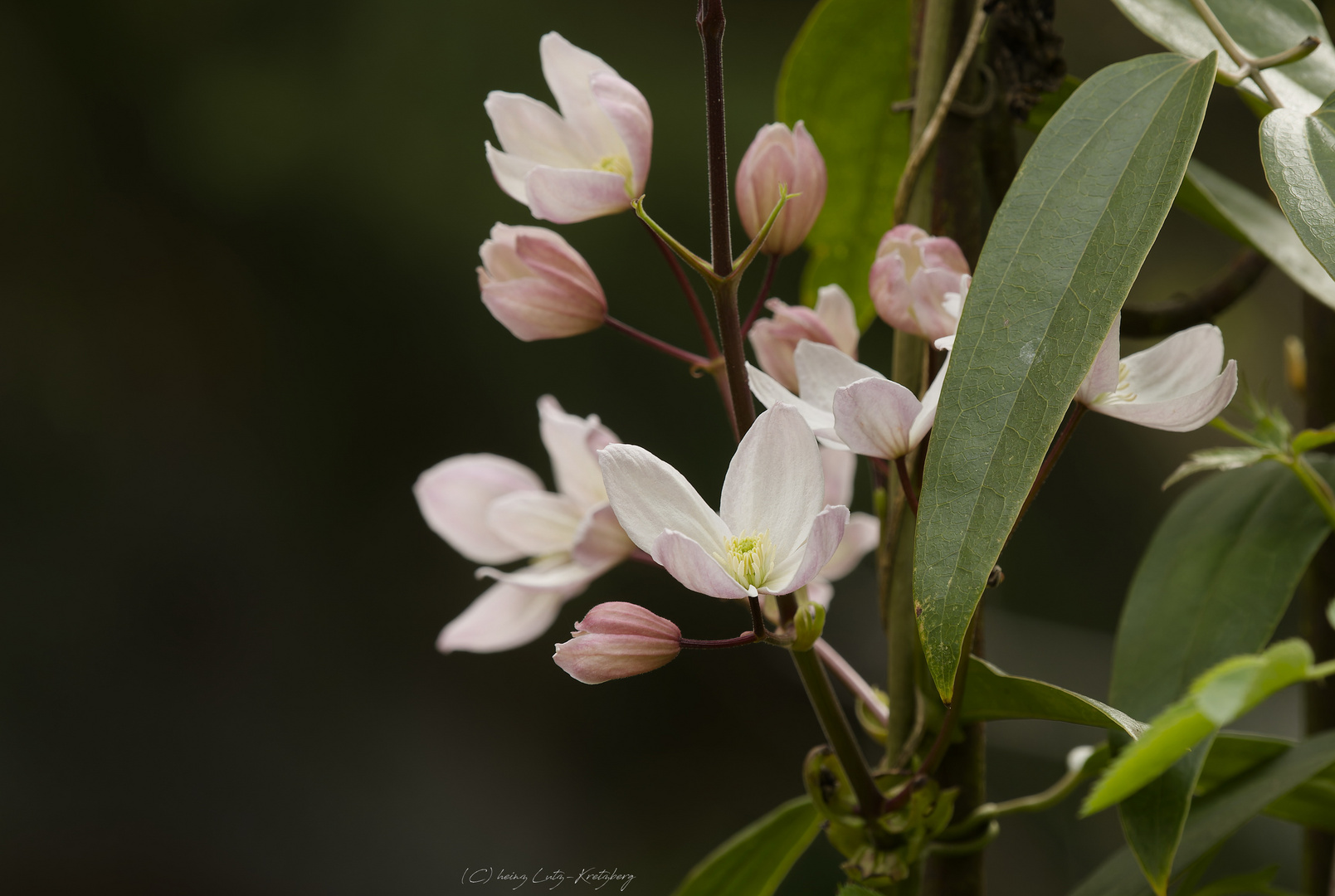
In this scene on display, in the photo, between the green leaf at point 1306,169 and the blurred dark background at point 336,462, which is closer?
the green leaf at point 1306,169

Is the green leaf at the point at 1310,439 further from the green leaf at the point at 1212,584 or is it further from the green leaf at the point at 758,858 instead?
the green leaf at the point at 758,858

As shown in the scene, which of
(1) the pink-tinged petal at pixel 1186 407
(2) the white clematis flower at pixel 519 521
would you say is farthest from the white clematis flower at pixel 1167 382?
(2) the white clematis flower at pixel 519 521

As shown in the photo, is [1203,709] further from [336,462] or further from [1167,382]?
[336,462]

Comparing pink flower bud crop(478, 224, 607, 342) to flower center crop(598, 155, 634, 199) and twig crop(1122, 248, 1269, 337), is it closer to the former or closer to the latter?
flower center crop(598, 155, 634, 199)

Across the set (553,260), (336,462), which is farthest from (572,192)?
(336,462)

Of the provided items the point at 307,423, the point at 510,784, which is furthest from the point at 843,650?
the point at 307,423
